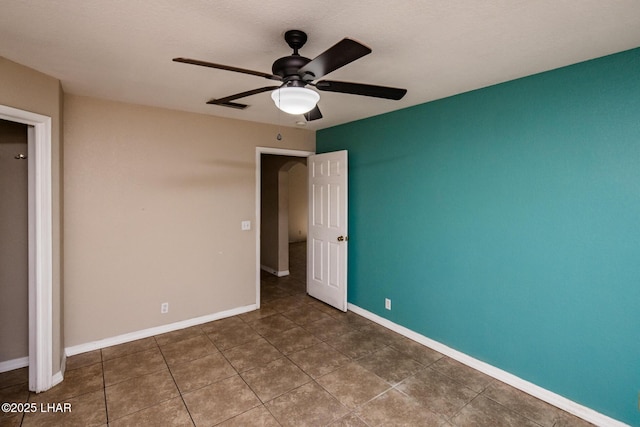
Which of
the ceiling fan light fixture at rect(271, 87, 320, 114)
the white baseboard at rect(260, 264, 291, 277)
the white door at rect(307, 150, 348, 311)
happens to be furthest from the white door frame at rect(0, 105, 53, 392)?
the white baseboard at rect(260, 264, 291, 277)

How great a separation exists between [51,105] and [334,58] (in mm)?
2387

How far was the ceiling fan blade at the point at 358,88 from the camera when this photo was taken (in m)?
1.70

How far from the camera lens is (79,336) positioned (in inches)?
116

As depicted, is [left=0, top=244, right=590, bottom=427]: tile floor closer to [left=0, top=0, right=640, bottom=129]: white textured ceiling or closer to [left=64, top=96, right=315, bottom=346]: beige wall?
[left=64, top=96, right=315, bottom=346]: beige wall

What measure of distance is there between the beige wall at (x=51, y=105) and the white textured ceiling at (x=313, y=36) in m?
0.11

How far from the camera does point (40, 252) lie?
7.59 feet

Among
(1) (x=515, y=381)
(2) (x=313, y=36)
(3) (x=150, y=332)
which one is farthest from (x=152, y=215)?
(1) (x=515, y=381)

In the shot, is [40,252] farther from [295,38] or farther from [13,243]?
[295,38]

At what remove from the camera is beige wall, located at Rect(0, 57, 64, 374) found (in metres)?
2.10

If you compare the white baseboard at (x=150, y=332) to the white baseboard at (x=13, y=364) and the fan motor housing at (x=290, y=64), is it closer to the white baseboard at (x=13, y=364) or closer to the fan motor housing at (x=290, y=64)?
the white baseboard at (x=13, y=364)

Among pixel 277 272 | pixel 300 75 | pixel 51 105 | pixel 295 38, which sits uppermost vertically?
pixel 295 38

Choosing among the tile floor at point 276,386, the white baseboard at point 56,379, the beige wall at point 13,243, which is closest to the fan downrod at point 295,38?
the tile floor at point 276,386

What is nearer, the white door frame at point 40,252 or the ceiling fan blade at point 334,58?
the ceiling fan blade at point 334,58

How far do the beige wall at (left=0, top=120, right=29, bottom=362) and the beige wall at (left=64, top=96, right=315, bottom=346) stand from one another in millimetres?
294
